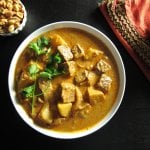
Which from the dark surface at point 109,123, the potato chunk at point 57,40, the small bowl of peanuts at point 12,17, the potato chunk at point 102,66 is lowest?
the dark surface at point 109,123

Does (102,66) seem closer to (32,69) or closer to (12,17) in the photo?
(32,69)

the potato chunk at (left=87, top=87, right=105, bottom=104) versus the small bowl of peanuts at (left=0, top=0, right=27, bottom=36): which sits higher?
the small bowl of peanuts at (left=0, top=0, right=27, bottom=36)

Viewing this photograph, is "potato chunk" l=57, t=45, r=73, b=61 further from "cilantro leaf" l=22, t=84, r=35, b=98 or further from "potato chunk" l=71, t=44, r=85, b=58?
"cilantro leaf" l=22, t=84, r=35, b=98

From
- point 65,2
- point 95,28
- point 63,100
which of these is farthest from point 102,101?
point 65,2

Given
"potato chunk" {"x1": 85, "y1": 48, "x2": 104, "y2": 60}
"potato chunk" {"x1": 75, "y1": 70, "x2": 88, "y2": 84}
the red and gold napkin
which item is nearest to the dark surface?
the red and gold napkin

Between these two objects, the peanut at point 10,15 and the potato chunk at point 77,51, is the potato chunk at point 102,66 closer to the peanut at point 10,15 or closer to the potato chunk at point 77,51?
the potato chunk at point 77,51

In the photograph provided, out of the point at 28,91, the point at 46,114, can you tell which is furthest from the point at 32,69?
the point at 46,114

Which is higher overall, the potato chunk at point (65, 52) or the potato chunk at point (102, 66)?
the potato chunk at point (65, 52)

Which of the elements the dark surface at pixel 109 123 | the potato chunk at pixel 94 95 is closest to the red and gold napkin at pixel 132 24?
the dark surface at pixel 109 123
